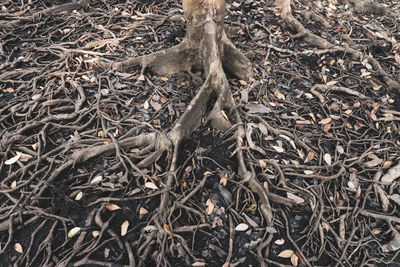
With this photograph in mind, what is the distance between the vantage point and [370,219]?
10.2ft

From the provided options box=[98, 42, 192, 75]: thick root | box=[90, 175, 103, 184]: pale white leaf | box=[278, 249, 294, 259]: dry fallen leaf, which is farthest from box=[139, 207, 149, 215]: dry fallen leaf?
box=[98, 42, 192, 75]: thick root

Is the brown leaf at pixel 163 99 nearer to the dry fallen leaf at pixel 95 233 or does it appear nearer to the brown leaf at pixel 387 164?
the dry fallen leaf at pixel 95 233

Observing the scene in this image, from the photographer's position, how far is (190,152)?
3404 millimetres

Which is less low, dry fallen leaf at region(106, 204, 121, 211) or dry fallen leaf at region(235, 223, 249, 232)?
dry fallen leaf at region(235, 223, 249, 232)

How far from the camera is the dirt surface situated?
2781mm

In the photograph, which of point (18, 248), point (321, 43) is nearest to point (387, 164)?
point (321, 43)

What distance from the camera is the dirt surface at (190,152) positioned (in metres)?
2.78

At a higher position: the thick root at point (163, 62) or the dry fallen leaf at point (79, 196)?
the thick root at point (163, 62)

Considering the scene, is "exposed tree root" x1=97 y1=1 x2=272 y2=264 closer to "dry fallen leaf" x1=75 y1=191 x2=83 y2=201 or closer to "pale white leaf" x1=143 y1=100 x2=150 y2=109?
"dry fallen leaf" x1=75 y1=191 x2=83 y2=201

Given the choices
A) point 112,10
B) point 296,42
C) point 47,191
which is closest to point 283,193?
point 47,191

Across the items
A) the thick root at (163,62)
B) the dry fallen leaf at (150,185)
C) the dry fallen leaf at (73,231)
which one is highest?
the thick root at (163,62)

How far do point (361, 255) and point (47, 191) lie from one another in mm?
3172

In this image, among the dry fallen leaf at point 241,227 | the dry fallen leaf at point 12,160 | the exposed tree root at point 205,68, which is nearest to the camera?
the dry fallen leaf at point 241,227

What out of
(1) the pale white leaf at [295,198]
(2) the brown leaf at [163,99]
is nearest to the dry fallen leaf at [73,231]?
(2) the brown leaf at [163,99]
